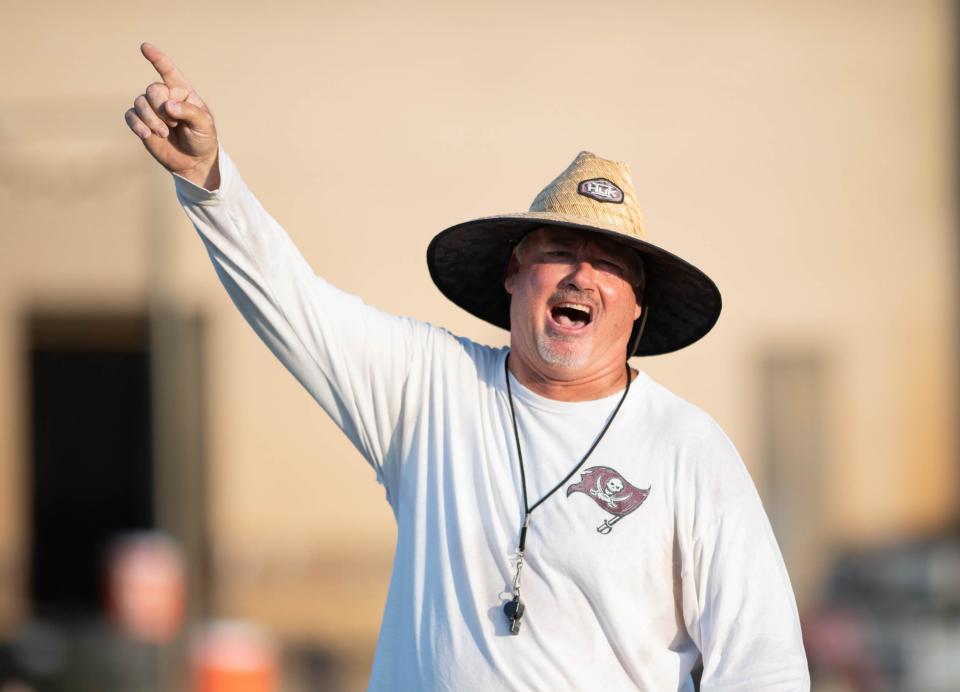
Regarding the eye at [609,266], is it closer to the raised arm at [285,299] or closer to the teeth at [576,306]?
the teeth at [576,306]

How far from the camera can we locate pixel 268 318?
298 centimetres

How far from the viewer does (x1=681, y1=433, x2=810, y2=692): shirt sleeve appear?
2785 mm

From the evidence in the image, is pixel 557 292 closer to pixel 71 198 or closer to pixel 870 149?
pixel 71 198

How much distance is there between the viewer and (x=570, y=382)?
10.1 ft

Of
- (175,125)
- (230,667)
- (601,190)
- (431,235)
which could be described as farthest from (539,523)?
(431,235)

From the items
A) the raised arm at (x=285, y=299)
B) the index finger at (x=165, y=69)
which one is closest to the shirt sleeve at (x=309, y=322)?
the raised arm at (x=285, y=299)

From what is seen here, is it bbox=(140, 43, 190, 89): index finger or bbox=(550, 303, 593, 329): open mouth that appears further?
bbox=(550, 303, 593, 329): open mouth

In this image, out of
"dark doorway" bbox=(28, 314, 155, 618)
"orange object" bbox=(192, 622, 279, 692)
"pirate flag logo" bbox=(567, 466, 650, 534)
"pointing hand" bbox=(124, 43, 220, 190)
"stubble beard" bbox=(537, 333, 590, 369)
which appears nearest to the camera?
"pointing hand" bbox=(124, 43, 220, 190)

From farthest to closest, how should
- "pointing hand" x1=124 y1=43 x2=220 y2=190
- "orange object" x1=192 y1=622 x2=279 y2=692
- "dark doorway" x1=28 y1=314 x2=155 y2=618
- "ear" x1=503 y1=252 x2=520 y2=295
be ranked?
"dark doorway" x1=28 y1=314 x2=155 y2=618 → "orange object" x1=192 y1=622 x2=279 y2=692 → "ear" x1=503 y1=252 x2=520 y2=295 → "pointing hand" x1=124 y1=43 x2=220 y2=190

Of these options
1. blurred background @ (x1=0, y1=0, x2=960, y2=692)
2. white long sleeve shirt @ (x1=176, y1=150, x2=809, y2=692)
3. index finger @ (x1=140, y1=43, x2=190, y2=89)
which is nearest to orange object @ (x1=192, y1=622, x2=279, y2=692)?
blurred background @ (x1=0, y1=0, x2=960, y2=692)

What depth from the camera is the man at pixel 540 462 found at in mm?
2834

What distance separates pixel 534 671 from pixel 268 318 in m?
0.83

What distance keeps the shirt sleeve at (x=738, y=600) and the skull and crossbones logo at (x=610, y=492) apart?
15 centimetres

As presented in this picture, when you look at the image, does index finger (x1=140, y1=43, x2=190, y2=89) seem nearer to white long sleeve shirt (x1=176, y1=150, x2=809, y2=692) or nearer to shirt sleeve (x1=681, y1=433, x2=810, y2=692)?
white long sleeve shirt (x1=176, y1=150, x2=809, y2=692)
